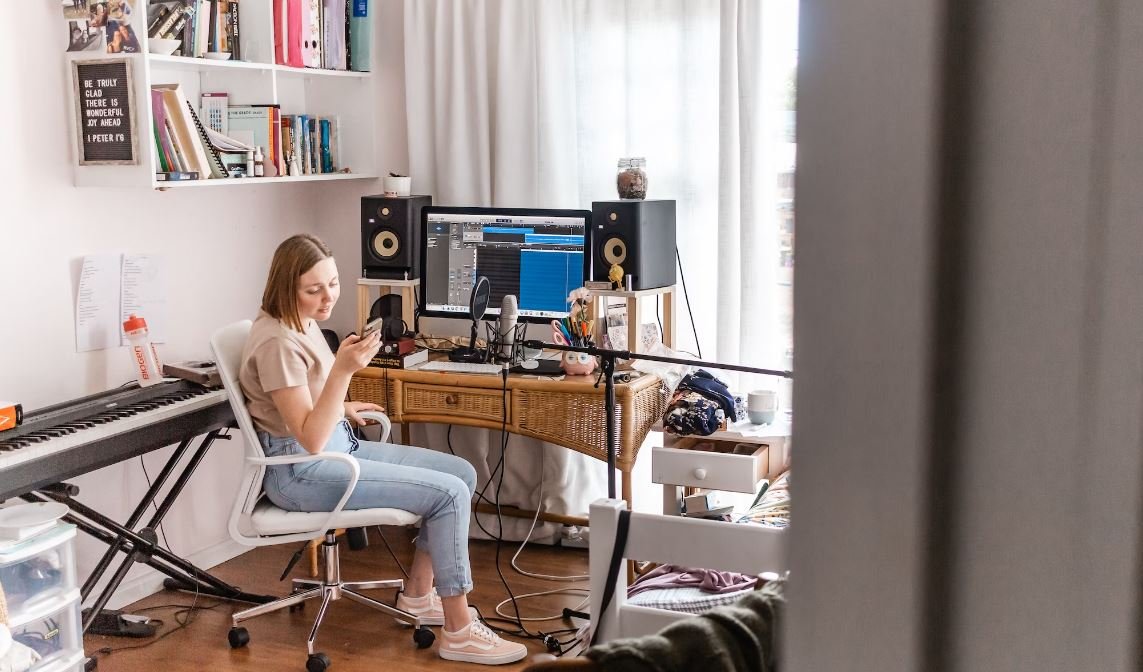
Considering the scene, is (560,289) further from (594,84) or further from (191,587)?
(191,587)

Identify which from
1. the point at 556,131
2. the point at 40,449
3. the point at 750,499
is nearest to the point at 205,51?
the point at 556,131

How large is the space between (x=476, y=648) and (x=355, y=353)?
91cm

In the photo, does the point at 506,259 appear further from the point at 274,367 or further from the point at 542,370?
the point at 274,367

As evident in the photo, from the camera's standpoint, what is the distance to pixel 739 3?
11.4 feet

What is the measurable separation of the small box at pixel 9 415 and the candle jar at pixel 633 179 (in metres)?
1.94

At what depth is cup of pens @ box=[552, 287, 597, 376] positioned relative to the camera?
349 cm

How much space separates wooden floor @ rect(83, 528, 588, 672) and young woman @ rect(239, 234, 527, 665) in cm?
20

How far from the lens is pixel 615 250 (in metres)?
3.57

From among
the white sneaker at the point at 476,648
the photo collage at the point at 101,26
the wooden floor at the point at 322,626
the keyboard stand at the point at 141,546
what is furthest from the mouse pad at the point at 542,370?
the photo collage at the point at 101,26

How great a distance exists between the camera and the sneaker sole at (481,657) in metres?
3.04

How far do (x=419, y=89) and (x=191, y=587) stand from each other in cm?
195

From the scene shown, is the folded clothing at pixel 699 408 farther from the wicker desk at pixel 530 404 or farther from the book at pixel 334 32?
the book at pixel 334 32

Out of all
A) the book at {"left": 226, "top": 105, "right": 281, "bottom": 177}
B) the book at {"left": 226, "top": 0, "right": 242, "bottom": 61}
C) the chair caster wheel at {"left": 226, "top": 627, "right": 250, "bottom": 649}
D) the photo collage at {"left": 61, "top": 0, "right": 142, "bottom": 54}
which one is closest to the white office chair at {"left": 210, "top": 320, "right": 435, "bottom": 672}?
the chair caster wheel at {"left": 226, "top": 627, "right": 250, "bottom": 649}

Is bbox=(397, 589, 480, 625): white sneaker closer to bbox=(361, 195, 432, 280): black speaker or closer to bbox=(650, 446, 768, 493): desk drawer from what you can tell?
bbox=(650, 446, 768, 493): desk drawer
